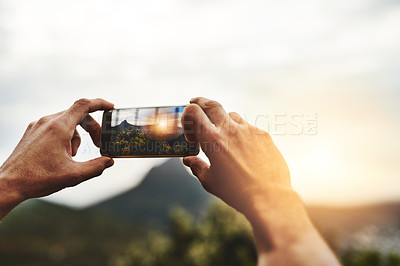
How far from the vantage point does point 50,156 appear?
2.85 m

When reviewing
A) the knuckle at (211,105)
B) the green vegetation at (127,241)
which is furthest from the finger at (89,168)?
the green vegetation at (127,241)

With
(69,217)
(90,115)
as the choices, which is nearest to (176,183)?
(69,217)

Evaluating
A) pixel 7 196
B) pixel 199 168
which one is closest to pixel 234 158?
pixel 199 168

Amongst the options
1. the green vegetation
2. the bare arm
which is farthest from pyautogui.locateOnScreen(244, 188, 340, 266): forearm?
the green vegetation

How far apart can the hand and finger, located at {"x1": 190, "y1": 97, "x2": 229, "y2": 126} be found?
42.3 inches

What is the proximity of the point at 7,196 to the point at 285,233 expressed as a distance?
88.7 inches

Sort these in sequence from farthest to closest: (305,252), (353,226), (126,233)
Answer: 1. (126,233)
2. (353,226)
3. (305,252)

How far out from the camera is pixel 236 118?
2816mm

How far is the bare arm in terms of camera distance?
5.43 ft

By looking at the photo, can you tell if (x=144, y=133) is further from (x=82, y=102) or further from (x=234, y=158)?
(x=234, y=158)

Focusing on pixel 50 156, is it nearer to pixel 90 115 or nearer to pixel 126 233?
pixel 90 115

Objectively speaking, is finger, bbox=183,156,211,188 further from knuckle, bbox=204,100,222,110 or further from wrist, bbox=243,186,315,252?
wrist, bbox=243,186,315,252

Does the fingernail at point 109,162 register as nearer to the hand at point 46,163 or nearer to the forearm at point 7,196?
the hand at point 46,163

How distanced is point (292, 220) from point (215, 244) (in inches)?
724
